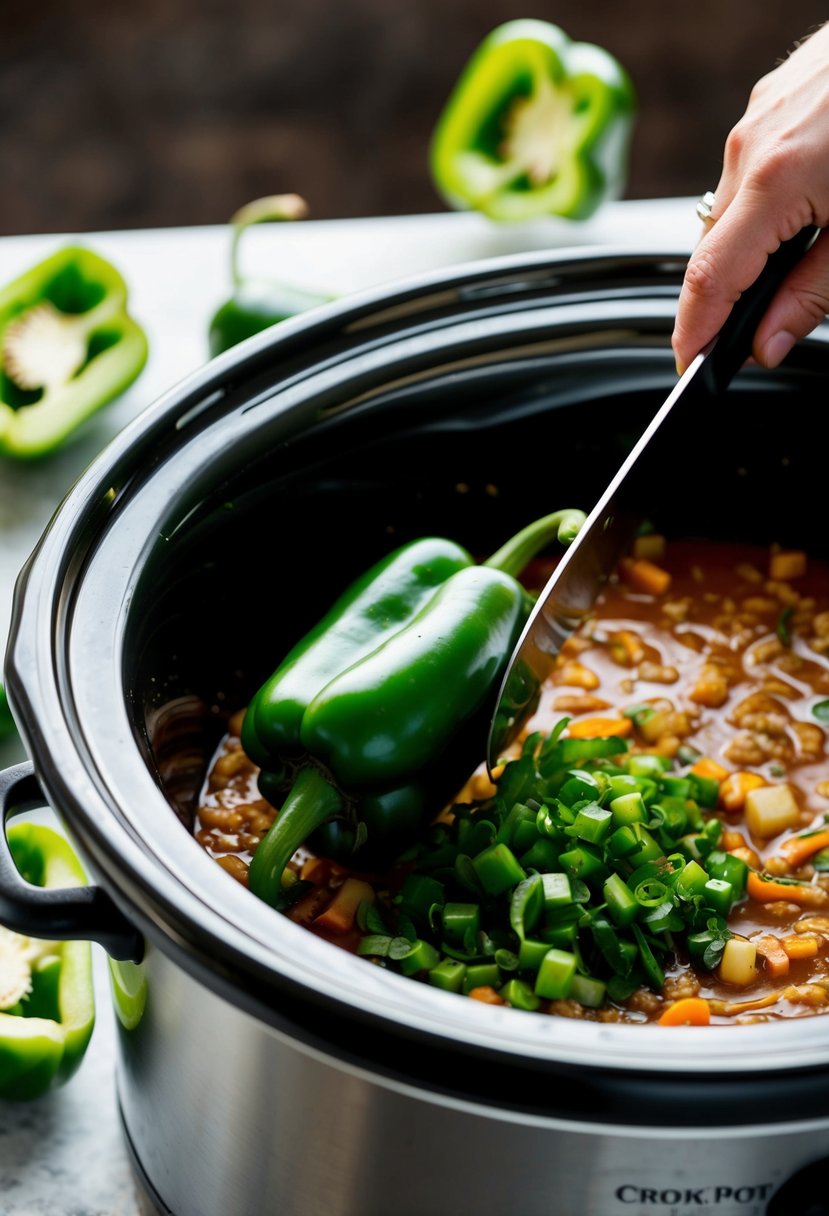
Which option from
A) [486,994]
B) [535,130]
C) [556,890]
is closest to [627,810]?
[556,890]

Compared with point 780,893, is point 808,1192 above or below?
above

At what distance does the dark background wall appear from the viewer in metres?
4.61

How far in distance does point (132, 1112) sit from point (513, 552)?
2.36ft

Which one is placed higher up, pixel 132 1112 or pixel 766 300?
pixel 766 300

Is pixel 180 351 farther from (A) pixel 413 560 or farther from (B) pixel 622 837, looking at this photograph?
(B) pixel 622 837

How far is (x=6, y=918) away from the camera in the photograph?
108cm

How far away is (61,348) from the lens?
7.32 ft

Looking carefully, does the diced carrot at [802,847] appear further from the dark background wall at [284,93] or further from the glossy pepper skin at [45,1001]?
the dark background wall at [284,93]

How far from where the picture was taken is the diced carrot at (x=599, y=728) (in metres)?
1.66

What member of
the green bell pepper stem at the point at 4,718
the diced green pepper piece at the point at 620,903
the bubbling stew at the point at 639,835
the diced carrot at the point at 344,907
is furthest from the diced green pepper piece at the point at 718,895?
the green bell pepper stem at the point at 4,718

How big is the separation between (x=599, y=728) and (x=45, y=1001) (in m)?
0.67

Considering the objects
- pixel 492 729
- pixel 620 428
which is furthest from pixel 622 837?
pixel 620 428

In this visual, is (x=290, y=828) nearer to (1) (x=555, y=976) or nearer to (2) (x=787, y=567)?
(1) (x=555, y=976)

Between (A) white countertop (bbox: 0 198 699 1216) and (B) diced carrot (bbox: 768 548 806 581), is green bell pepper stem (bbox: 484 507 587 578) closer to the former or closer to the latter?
(B) diced carrot (bbox: 768 548 806 581)
